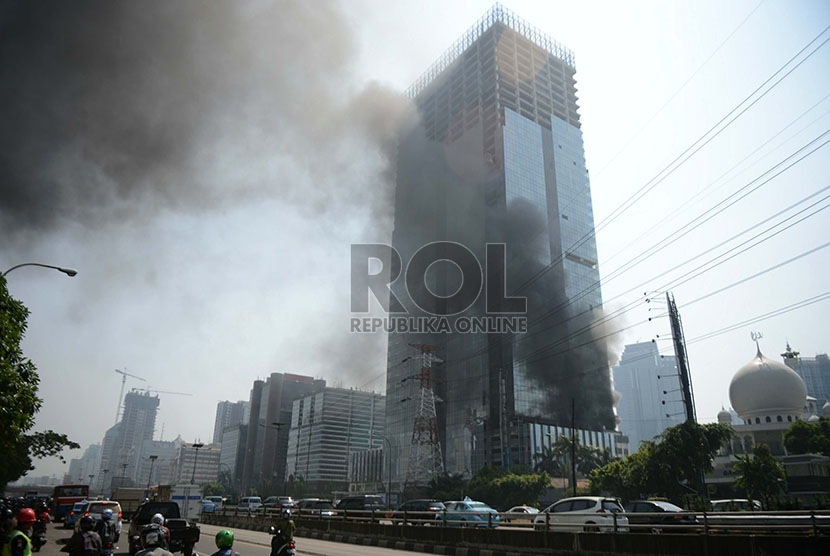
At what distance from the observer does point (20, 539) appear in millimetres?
6738

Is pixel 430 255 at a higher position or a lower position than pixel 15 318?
higher

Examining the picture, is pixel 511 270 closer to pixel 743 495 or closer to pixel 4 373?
pixel 743 495

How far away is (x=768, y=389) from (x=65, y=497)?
323 ft

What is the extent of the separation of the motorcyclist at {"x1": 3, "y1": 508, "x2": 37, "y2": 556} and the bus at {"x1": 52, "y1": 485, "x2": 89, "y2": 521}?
38693 mm

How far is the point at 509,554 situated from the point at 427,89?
596 feet

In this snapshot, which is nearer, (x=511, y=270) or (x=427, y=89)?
(x=511, y=270)

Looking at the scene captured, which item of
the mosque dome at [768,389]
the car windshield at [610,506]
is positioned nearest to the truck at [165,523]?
the car windshield at [610,506]

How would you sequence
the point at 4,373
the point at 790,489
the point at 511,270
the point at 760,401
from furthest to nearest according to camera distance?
the point at 511,270
the point at 760,401
the point at 790,489
the point at 4,373

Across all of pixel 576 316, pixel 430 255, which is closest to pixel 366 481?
pixel 430 255

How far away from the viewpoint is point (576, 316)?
124 m

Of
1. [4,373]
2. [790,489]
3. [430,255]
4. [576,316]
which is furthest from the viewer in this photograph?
[430,255]

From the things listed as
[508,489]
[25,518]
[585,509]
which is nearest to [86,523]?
[25,518]

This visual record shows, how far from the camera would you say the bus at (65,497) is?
3875 cm

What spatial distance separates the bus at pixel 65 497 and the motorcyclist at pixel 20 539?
38.7 m
